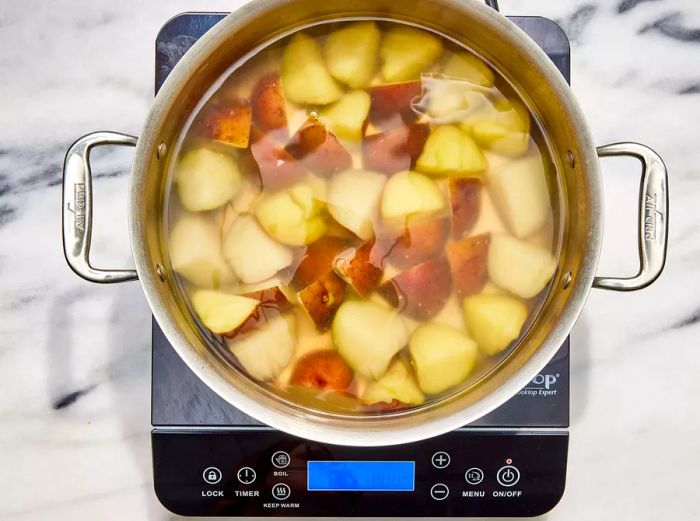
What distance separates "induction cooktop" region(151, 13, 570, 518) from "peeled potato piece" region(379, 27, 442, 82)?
108 mm

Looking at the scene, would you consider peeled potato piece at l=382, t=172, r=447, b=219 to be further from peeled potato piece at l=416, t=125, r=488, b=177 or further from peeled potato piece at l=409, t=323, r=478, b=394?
peeled potato piece at l=409, t=323, r=478, b=394

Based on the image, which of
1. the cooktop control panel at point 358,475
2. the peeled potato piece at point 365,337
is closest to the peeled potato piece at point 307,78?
the peeled potato piece at point 365,337

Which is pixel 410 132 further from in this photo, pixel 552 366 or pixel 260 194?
pixel 552 366

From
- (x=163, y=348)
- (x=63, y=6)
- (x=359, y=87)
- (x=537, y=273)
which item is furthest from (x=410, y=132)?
(x=63, y=6)

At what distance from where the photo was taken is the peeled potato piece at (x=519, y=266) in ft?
2.56

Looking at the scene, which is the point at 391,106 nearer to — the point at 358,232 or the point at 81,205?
the point at 358,232

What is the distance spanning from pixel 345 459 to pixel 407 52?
17.4 inches

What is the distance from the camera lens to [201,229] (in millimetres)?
783

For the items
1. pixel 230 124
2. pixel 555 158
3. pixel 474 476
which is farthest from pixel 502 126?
pixel 474 476

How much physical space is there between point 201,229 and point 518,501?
1.52ft

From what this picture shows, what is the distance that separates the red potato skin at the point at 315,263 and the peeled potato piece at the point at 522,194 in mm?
176

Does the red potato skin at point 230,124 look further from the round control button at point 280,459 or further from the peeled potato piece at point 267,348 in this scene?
the round control button at point 280,459

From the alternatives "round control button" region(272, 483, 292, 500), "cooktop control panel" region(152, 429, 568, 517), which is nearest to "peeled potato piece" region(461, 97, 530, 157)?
"cooktop control panel" region(152, 429, 568, 517)

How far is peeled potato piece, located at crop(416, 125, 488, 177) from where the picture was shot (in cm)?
77
